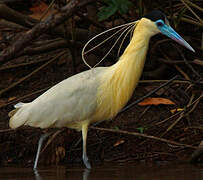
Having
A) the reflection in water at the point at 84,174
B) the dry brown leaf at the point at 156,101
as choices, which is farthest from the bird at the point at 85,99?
the dry brown leaf at the point at 156,101

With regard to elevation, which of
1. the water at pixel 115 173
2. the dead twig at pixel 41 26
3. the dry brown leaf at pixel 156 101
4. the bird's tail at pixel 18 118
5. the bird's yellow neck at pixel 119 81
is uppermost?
the dead twig at pixel 41 26

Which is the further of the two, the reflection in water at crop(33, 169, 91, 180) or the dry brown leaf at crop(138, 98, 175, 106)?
the dry brown leaf at crop(138, 98, 175, 106)

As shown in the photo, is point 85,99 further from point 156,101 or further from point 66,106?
point 156,101

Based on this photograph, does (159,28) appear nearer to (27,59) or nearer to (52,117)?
(52,117)

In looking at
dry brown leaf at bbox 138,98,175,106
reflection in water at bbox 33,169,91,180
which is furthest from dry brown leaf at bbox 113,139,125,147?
reflection in water at bbox 33,169,91,180

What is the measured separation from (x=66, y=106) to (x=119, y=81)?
0.60 m

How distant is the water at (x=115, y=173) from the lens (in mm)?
4383

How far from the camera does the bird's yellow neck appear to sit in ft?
18.3

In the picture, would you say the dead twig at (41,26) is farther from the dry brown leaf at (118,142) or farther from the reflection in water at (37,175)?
the dry brown leaf at (118,142)

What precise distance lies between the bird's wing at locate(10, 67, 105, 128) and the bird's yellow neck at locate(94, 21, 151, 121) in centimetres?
9

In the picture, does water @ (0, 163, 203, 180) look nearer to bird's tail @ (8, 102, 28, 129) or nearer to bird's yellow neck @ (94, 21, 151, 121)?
bird's tail @ (8, 102, 28, 129)

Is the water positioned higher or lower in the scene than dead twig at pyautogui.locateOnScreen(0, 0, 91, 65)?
lower

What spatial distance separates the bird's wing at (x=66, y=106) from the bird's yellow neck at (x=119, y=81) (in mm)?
89

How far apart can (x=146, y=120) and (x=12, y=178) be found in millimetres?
2552
